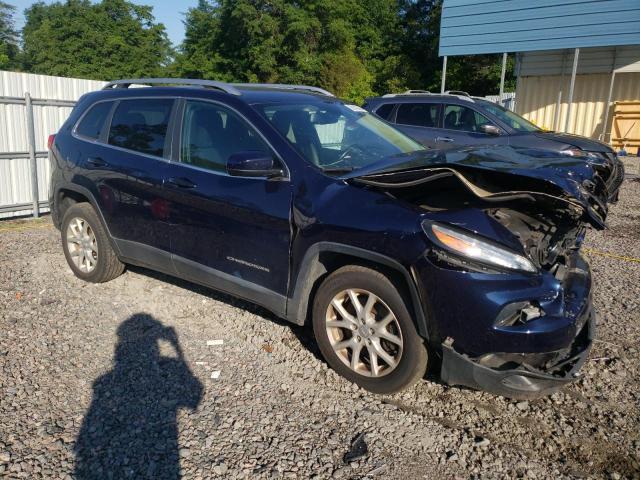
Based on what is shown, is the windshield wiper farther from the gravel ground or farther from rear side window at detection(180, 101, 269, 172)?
the gravel ground

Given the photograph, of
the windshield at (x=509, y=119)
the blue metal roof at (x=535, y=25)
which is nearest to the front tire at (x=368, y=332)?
the windshield at (x=509, y=119)

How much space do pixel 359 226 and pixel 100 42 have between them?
55736mm

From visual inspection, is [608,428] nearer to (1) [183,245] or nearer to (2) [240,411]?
(2) [240,411]

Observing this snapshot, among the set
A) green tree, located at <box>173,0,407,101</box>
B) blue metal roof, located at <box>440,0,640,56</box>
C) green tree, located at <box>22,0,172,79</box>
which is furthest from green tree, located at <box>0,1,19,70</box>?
blue metal roof, located at <box>440,0,640,56</box>

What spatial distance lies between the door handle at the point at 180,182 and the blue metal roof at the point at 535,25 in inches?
578

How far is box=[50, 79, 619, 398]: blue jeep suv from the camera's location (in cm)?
283

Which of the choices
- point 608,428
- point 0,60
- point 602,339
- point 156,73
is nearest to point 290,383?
point 608,428

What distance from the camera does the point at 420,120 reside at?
9.93 metres

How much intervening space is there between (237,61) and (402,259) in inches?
1564

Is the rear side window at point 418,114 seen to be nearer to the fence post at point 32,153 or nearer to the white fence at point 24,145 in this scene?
the white fence at point 24,145

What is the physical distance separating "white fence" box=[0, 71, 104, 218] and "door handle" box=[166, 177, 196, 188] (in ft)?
17.7

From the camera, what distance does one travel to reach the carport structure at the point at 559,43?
48.7ft

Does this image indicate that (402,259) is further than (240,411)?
No

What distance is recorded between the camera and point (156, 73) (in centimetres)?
5284
